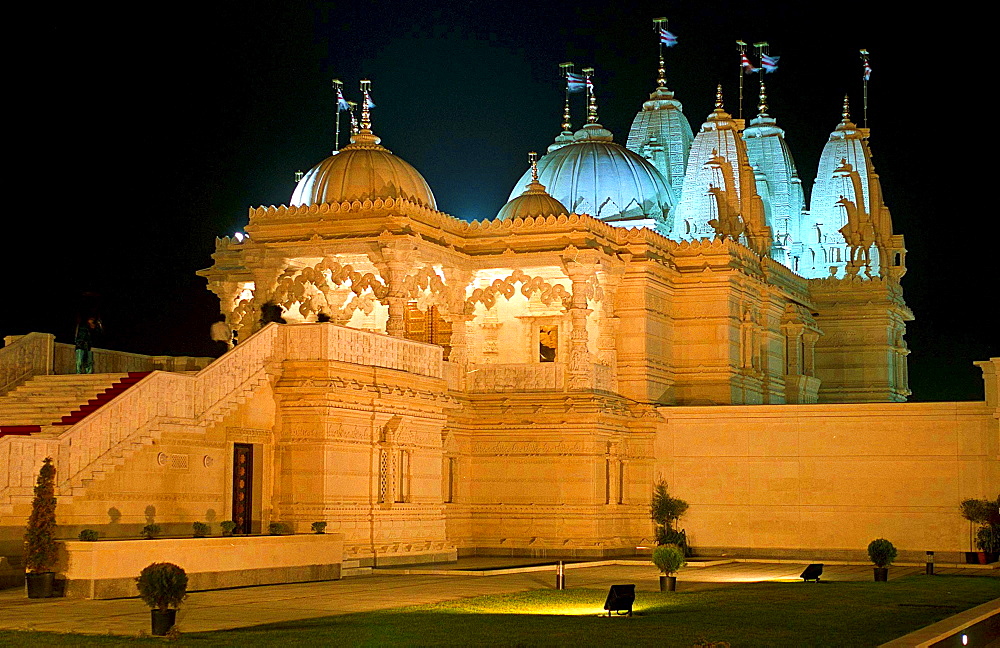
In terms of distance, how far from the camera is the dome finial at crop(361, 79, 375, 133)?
41531mm

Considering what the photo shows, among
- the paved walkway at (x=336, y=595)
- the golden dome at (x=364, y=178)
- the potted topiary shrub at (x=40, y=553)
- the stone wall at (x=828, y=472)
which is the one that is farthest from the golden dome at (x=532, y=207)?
the potted topiary shrub at (x=40, y=553)

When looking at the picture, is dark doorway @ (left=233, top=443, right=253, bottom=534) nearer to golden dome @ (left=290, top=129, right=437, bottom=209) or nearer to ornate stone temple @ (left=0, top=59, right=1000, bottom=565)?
ornate stone temple @ (left=0, top=59, right=1000, bottom=565)

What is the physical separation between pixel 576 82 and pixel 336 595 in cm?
3349

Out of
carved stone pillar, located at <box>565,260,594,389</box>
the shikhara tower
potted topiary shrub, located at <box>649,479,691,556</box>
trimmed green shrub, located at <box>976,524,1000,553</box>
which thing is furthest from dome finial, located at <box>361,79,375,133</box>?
trimmed green shrub, located at <box>976,524,1000,553</box>

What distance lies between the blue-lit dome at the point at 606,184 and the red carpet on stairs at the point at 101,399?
72.1ft

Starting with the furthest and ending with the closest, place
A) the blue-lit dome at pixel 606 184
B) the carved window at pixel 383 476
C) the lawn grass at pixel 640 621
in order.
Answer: the blue-lit dome at pixel 606 184
the carved window at pixel 383 476
the lawn grass at pixel 640 621

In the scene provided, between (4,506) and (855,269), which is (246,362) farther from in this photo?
(855,269)

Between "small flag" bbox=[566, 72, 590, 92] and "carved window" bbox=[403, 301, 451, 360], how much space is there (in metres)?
16.0

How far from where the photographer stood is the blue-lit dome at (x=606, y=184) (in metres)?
51.7

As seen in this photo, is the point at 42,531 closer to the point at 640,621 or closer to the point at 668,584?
the point at 640,621

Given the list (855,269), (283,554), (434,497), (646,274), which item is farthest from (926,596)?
(855,269)

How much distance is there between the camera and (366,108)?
42094 millimetres

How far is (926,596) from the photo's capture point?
1065 inches

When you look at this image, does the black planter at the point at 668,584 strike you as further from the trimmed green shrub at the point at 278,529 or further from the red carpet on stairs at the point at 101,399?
the red carpet on stairs at the point at 101,399
